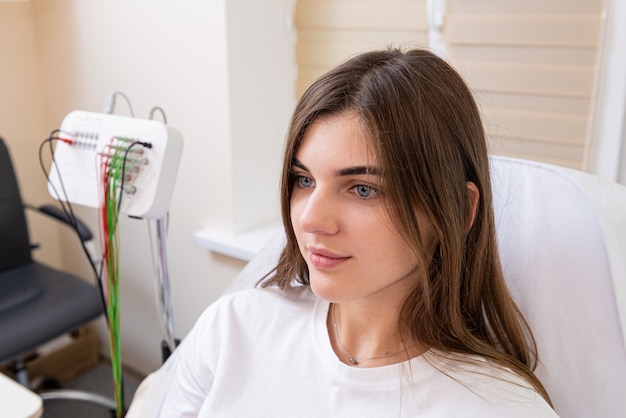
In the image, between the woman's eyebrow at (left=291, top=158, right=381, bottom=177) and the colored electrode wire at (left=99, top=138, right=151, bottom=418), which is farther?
the colored electrode wire at (left=99, top=138, right=151, bottom=418)

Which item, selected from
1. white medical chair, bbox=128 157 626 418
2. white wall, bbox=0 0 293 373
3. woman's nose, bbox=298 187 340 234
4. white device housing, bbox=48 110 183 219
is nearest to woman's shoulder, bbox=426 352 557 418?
white medical chair, bbox=128 157 626 418

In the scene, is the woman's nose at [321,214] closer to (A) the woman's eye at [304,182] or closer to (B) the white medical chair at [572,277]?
(A) the woman's eye at [304,182]

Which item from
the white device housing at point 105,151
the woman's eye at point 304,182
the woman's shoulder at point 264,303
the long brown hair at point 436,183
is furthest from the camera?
the white device housing at point 105,151

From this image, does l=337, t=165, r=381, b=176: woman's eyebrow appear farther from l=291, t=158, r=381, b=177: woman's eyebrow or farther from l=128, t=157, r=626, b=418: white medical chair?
l=128, t=157, r=626, b=418: white medical chair

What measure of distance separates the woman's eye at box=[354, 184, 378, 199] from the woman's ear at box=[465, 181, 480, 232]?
14 centimetres

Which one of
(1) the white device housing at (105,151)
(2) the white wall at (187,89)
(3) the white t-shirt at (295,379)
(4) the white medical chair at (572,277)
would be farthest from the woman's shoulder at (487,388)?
(2) the white wall at (187,89)

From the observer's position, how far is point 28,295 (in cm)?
198

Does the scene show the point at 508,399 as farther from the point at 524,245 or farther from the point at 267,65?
the point at 267,65

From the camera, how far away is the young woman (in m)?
0.84

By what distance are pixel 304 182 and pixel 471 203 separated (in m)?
0.24

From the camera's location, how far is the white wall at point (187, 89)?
5.94ft

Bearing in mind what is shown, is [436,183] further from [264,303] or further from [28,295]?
[28,295]

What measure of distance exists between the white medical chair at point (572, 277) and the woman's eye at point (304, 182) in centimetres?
34

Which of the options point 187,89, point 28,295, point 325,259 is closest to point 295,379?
point 325,259
